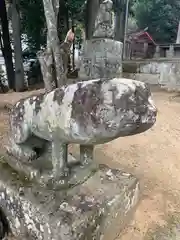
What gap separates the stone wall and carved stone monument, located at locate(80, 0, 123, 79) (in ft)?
2.07

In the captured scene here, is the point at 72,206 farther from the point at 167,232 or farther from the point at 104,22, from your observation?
the point at 104,22

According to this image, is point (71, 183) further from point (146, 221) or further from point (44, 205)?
point (146, 221)

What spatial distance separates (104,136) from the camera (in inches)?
44.2

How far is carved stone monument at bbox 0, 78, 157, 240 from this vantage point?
1.09 m

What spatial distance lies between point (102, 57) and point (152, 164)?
10.4 ft

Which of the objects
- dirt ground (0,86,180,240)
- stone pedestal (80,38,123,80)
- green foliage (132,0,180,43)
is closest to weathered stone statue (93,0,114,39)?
stone pedestal (80,38,123,80)

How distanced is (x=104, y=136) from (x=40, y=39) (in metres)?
7.92

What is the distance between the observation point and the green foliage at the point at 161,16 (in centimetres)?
1249

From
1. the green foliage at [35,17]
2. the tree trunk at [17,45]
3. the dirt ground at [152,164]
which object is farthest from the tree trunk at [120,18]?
the dirt ground at [152,164]

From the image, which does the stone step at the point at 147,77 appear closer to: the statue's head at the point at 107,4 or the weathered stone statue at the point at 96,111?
the statue's head at the point at 107,4

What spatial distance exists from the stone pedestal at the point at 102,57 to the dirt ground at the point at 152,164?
1779 millimetres

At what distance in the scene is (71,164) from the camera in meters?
1.61

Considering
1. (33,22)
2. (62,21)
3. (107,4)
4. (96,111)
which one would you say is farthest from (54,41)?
(33,22)

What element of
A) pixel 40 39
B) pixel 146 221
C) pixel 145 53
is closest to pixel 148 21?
pixel 145 53
